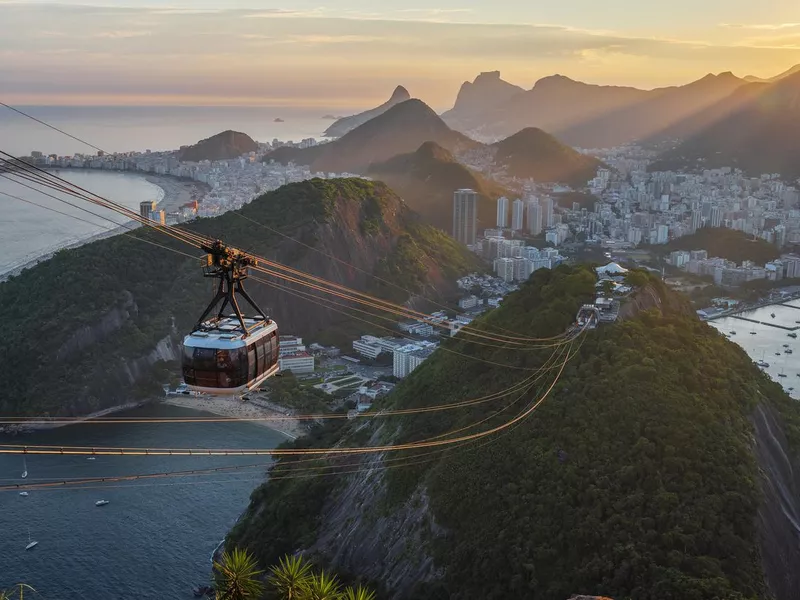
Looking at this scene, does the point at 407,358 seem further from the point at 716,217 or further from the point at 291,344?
the point at 716,217

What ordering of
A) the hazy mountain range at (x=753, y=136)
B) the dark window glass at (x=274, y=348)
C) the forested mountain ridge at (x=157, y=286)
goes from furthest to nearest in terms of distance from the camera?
the hazy mountain range at (x=753, y=136), the forested mountain ridge at (x=157, y=286), the dark window glass at (x=274, y=348)

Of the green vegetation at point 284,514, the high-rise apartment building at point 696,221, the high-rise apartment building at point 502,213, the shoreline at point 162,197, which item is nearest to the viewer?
the green vegetation at point 284,514

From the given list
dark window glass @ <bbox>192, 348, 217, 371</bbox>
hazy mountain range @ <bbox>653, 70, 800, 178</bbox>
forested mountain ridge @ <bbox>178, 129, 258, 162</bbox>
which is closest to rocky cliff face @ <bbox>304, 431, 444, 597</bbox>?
dark window glass @ <bbox>192, 348, 217, 371</bbox>

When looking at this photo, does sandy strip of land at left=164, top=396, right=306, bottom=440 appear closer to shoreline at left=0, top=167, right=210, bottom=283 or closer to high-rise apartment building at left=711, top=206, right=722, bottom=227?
shoreline at left=0, top=167, right=210, bottom=283

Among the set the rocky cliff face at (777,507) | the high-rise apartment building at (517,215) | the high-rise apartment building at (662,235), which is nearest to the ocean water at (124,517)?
the rocky cliff face at (777,507)

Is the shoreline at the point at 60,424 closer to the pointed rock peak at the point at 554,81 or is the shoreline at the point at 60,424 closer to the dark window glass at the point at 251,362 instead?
the dark window glass at the point at 251,362

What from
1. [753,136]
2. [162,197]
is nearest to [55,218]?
[162,197]

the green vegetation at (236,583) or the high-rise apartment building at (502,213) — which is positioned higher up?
the green vegetation at (236,583)
